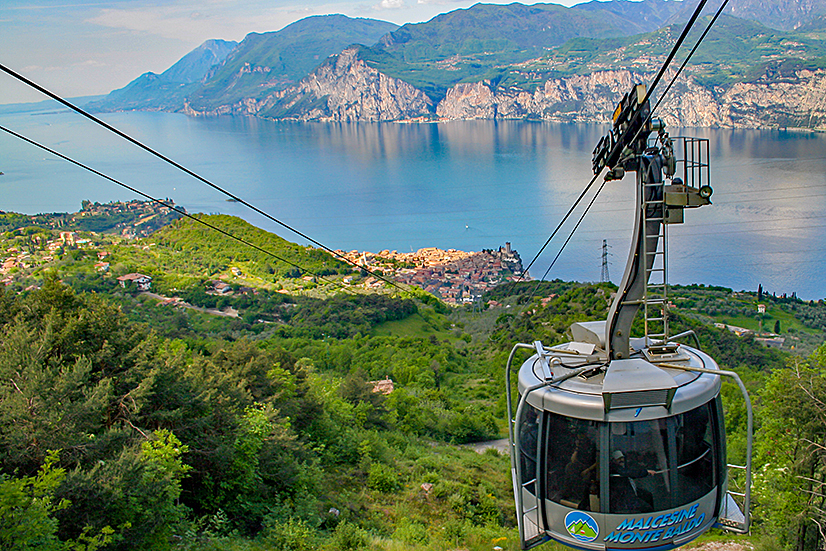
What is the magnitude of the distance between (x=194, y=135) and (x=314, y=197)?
74.5 metres

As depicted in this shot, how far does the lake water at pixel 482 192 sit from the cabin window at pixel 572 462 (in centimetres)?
4352

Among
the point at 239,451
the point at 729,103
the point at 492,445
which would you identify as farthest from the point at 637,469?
the point at 729,103

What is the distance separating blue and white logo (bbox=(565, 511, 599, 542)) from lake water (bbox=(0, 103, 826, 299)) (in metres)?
43.5

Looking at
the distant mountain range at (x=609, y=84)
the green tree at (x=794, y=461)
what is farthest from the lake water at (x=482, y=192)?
the green tree at (x=794, y=461)

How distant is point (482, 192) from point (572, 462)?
71210mm

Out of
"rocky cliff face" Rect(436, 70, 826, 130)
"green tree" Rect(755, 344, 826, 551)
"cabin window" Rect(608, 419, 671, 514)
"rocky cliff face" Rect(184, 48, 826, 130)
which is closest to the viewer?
"cabin window" Rect(608, 419, 671, 514)

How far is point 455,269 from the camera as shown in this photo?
55.2 m

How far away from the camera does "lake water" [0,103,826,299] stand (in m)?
50.1

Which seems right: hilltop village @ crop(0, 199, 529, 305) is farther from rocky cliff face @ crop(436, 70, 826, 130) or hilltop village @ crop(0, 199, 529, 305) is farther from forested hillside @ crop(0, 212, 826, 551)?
rocky cliff face @ crop(436, 70, 826, 130)

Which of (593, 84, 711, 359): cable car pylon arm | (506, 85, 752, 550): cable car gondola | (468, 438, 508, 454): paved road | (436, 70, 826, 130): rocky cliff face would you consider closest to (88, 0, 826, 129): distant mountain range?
(436, 70, 826, 130): rocky cliff face

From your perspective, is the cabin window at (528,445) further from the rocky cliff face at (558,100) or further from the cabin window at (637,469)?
the rocky cliff face at (558,100)

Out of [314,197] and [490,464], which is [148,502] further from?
[314,197]

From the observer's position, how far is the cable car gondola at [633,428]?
3.54m

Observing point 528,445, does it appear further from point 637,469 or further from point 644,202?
point 644,202
